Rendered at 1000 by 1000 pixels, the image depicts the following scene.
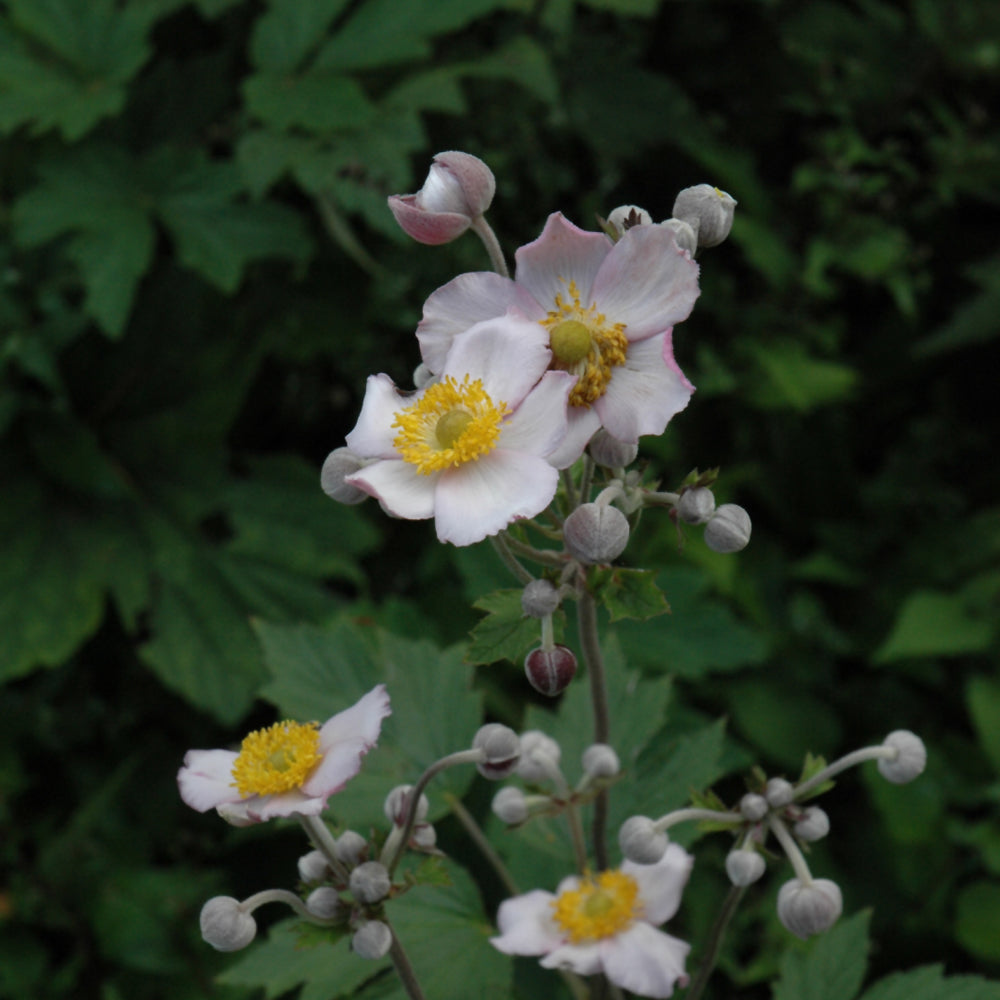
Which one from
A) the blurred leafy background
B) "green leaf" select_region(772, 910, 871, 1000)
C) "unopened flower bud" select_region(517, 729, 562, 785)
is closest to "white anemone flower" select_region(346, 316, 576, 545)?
"unopened flower bud" select_region(517, 729, 562, 785)

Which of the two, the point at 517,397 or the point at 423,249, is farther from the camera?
the point at 423,249

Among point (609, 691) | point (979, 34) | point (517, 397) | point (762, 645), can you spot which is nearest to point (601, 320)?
point (517, 397)

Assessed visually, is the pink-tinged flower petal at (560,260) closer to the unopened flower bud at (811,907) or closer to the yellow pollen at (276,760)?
the yellow pollen at (276,760)

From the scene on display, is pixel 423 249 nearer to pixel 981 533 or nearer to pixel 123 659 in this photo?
pixel 123 659

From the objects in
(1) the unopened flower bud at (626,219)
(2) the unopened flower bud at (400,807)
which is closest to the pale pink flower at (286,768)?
(2) the unopened flower bud at (400,807)

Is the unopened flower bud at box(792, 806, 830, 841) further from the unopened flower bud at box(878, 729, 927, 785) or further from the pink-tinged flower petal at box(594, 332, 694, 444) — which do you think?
the pink-tinged flower petal at box(594, 332, 694, 444)
